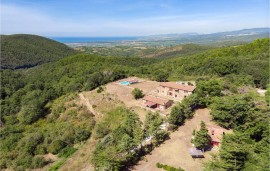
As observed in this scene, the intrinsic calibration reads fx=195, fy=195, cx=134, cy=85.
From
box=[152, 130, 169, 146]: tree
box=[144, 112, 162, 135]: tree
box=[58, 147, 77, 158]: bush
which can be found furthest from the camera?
box=[58, 147, 77, 158]: bush

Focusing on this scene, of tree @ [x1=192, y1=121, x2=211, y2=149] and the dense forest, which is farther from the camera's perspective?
tree @ [x1=192, y1=121, x2=211, y2=149]

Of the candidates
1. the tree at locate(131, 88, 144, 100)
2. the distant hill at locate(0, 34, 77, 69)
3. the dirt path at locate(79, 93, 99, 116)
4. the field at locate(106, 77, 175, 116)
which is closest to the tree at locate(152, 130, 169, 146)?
the field at locate(106, 77, 175, 116)

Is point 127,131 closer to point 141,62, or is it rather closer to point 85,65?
point 85,65

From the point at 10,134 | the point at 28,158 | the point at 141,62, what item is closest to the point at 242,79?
the point at 28,158

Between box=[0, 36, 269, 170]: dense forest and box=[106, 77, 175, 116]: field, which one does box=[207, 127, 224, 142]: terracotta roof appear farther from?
box=[106, 77, 175, 116]: field

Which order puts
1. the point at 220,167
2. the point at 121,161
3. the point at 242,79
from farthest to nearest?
the point at 242,79 < the point at 121,161 < the point at 220,167

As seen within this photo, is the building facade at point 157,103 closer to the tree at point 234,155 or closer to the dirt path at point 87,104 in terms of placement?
→ the dirt path at point 87,104
